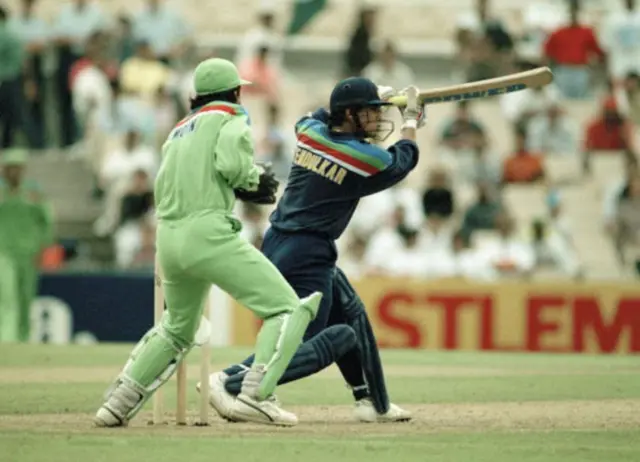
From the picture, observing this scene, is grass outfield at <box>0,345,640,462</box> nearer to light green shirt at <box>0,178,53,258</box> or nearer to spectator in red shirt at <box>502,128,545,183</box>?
light green shirt at <box>0,178,53,258</box>

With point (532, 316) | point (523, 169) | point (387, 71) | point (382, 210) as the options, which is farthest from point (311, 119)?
point (387, 71)

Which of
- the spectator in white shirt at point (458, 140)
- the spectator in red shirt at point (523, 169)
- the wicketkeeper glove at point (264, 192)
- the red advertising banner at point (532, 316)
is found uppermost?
the wicketkeeper glove at point (264, 192)

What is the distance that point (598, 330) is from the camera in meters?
18.3

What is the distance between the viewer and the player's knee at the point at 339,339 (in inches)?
369

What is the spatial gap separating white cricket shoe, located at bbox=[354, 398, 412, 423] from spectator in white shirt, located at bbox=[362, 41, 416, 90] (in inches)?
447

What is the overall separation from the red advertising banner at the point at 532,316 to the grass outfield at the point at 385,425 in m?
3.23

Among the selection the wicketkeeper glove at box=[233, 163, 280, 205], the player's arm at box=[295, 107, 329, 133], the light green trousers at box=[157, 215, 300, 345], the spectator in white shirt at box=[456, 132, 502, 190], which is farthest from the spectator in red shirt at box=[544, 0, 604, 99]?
the light green trousers at box=[157, 215, 300, 345]

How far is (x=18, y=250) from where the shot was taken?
60.3 ft

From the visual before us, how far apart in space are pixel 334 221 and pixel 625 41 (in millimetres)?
12991

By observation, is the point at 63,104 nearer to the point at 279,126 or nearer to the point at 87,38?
the point at 87,38

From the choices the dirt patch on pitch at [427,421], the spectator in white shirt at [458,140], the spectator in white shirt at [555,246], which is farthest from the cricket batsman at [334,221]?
the spectator in white shirt at [458,140]

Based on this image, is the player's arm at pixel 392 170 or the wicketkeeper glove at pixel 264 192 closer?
the wicketkeeper glove at pixel 264 192

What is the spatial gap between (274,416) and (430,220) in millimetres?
10119

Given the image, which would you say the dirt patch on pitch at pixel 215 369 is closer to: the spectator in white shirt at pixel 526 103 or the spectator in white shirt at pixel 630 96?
the spectator in white shirt at pixel 526 103
